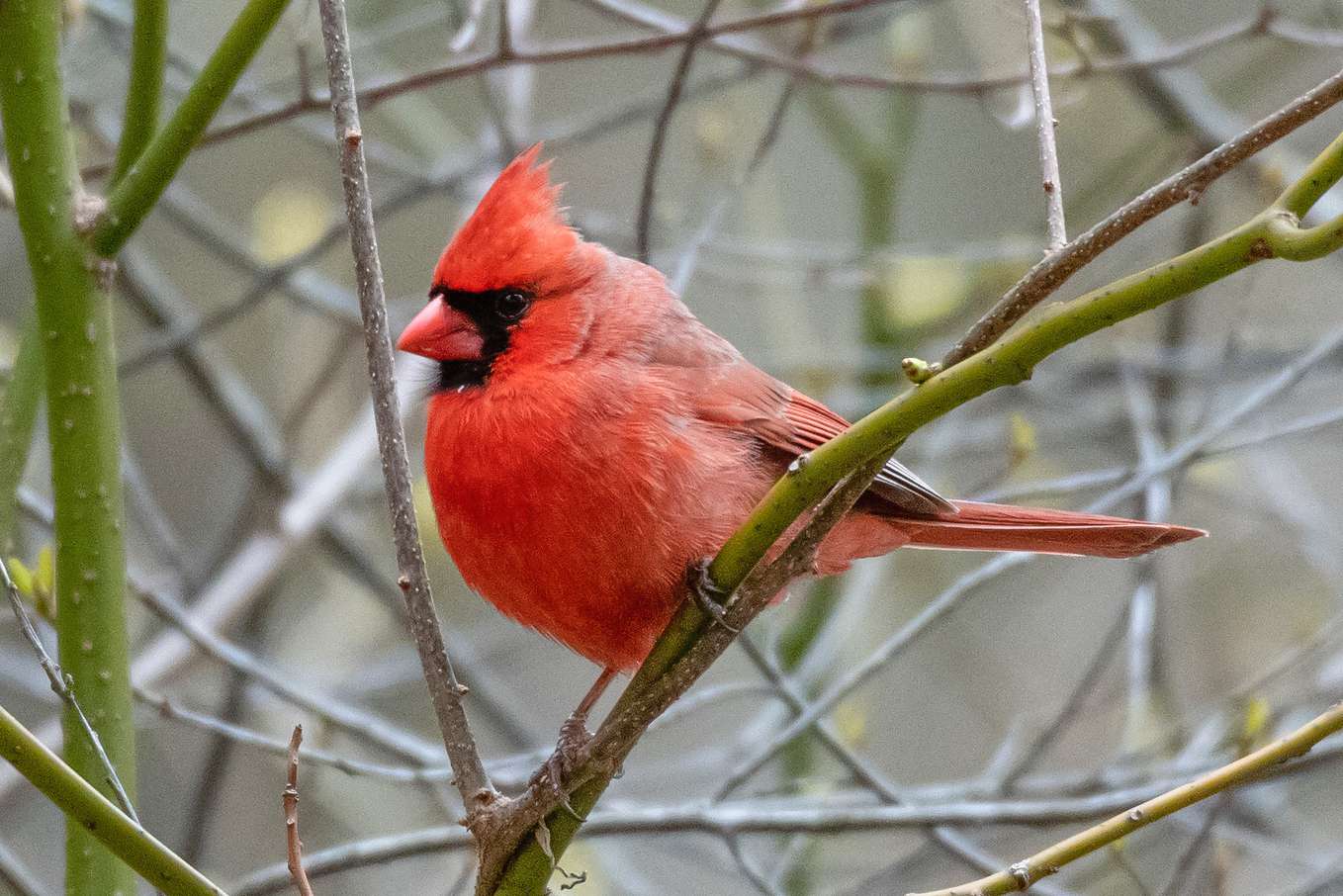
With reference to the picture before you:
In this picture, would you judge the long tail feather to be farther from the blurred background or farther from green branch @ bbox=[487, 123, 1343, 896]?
green branch @ bbox=[487, 123, 1343, 896]

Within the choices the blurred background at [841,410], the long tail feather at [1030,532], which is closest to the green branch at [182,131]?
the blurred background at [841,410]

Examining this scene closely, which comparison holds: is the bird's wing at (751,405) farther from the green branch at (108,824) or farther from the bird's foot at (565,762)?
the green branch at (108,824)

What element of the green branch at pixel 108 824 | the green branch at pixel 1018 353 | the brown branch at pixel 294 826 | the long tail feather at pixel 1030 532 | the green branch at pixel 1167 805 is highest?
the long tail feather at pixel 1030 532

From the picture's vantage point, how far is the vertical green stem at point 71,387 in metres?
1.73

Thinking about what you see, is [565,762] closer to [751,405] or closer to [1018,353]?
[751,405]

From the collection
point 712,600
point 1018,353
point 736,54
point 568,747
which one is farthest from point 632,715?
point 736,54

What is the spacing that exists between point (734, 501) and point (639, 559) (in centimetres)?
17

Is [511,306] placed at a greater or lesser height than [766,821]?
greater

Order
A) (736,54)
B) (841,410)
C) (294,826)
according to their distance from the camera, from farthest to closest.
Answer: (841,410) < (736,54) < (294,826)

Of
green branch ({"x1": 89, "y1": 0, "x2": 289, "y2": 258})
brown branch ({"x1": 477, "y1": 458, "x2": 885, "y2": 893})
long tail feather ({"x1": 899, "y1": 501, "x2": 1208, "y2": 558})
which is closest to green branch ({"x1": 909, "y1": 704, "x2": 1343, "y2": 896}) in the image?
brown branch ({"x1": 477, "y1": 458, "x2": 885, "y2": 893})

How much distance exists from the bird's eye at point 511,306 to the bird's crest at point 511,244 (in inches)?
0.6

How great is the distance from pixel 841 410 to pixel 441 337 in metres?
1.83

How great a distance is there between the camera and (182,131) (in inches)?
64.7

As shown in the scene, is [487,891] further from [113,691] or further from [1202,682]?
[1202,682]
